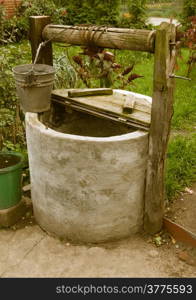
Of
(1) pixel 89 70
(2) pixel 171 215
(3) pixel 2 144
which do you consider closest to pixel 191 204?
(2) pixel 171 215

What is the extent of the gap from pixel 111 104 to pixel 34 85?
0.84 metres

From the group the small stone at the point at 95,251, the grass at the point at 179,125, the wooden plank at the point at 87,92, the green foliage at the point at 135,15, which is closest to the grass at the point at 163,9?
the green foliage at the point at 135,15

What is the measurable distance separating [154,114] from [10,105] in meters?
2.46

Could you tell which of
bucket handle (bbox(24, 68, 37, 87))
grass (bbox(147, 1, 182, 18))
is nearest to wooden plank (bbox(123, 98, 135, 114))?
bucket handle (bbox(24, 68, 37, 87))

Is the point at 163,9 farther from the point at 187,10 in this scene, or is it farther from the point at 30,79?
the point at 30,79

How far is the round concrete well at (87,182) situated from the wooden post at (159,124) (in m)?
0.07

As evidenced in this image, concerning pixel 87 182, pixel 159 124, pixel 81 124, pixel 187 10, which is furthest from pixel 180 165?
pixel 187 10

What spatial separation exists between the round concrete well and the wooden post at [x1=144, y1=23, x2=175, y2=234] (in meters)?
0.07

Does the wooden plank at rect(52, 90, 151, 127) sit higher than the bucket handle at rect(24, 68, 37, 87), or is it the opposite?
the bucket handle at rect(24, 68, 37, 87)

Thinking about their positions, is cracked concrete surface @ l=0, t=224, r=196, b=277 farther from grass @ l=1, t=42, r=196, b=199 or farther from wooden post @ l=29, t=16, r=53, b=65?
wooden post @ l=29, t=16, r=53, b=65

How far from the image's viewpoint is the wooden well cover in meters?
3.32

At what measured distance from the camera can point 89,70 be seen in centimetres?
642

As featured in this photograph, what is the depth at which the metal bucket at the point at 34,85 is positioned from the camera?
3.15 metres

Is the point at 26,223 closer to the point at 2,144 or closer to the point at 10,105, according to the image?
the point at 2,144
